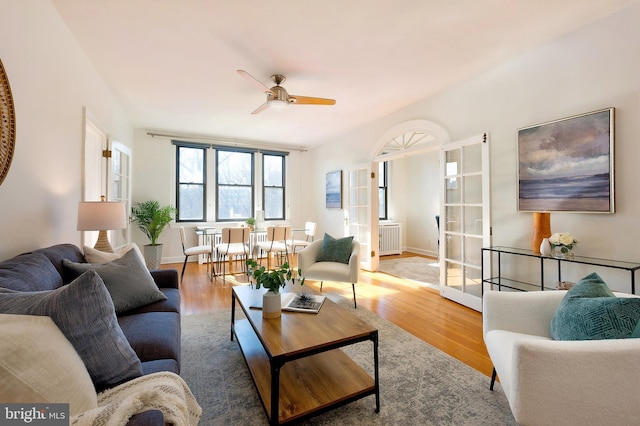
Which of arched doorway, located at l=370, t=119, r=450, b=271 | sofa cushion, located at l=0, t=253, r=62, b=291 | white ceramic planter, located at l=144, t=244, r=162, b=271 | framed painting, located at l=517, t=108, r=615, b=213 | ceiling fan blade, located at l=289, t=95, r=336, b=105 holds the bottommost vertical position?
white ceramic planter, located at l=144, t=244, r=162, b=271

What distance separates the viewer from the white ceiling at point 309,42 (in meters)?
2.06

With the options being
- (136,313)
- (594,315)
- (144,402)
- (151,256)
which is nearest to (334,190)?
(151,256)

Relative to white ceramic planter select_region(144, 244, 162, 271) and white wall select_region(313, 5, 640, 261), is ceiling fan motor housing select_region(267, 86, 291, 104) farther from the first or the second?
white ceramic planter select_region(144, 244, 162, 271)

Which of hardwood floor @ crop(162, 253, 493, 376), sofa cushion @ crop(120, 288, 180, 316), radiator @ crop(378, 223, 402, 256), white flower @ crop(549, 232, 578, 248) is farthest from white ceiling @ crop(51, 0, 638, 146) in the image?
radiator @ crop(378, 223, 402, 256)

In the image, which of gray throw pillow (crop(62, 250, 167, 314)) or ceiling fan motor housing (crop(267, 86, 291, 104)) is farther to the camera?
ceiling fan motor housing (crop(267, 86, 291, 104))

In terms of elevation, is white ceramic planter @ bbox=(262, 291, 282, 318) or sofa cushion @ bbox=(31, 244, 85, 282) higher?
sofa cushion @ bbox=(31, 244, 85, 282)

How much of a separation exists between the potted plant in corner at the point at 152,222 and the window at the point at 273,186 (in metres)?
2.01

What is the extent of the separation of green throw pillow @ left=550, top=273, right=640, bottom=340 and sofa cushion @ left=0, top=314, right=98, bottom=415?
6.44ft

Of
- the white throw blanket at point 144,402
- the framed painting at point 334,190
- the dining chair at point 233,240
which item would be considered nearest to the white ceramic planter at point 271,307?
the white throw blanket at point 144,402

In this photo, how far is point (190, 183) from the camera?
5.80m

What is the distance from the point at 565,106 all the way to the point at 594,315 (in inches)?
78.4

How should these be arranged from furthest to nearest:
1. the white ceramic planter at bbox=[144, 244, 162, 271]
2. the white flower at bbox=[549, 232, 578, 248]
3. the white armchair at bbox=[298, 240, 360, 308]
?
the white ceramic planter at bbox=[144, 244, 162, 271], the white armchair at bbox=[298, 240, 360, 308], the white flower at bbox=[549, 232, 578, 248]

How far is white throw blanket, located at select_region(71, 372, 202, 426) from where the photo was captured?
0.74m

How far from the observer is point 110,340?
3.33 ft
